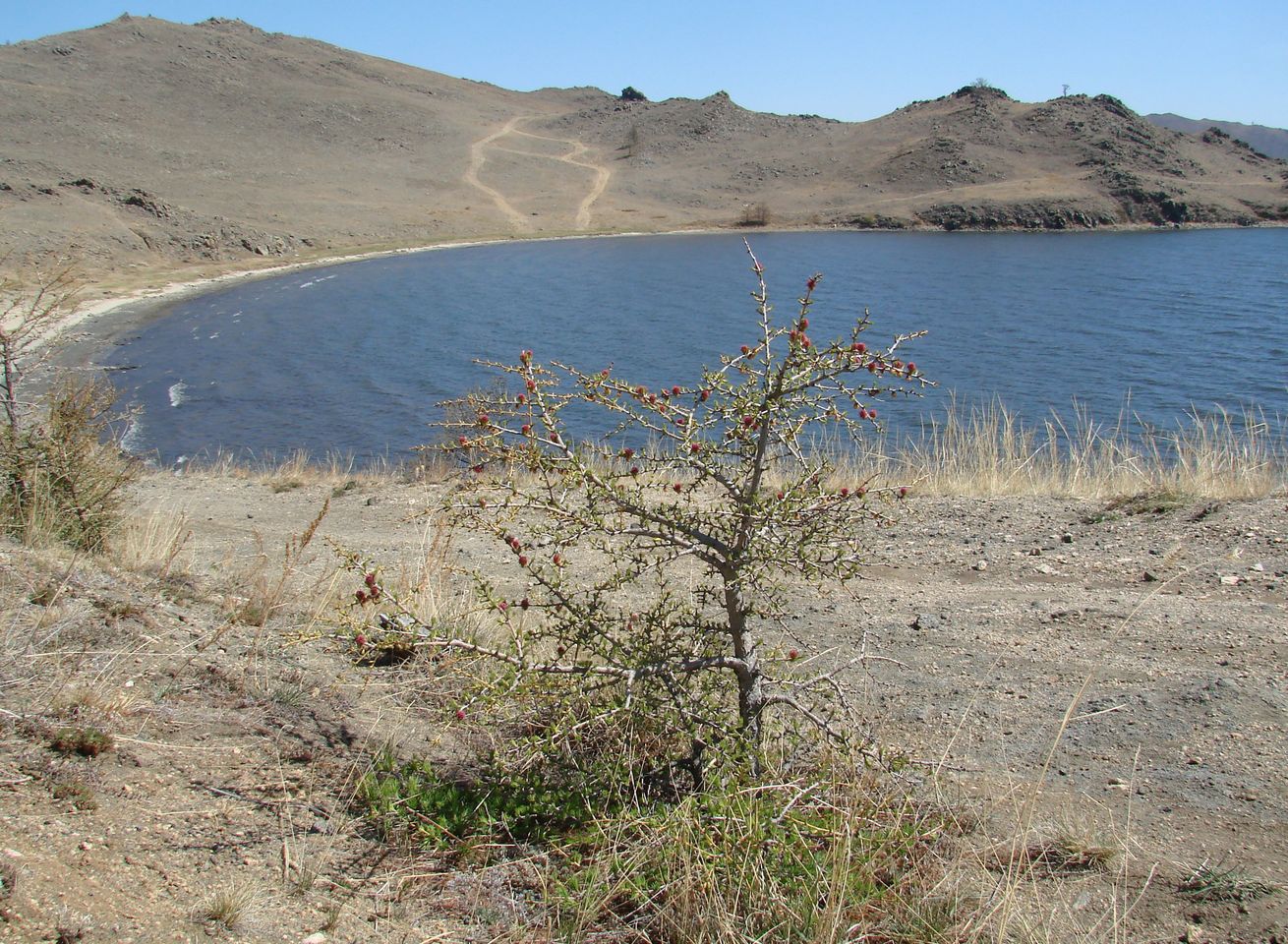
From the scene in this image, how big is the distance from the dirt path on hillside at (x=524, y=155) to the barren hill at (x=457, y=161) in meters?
0.37

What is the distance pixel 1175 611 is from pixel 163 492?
10476 mm

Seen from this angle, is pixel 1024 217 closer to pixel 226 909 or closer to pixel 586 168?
pixel 586 168

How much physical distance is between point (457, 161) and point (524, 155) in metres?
7.70

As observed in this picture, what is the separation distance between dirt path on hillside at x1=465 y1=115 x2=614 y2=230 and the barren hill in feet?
1.21

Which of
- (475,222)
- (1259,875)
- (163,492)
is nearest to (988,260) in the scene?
(475,222)

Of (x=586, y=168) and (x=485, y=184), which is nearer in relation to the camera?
(x=485, y=184)

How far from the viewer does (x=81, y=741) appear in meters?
3.34

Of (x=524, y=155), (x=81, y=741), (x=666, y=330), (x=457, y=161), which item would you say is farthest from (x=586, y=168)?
(x=81, y=741)

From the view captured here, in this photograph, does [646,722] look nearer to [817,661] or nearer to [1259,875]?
[817,661]

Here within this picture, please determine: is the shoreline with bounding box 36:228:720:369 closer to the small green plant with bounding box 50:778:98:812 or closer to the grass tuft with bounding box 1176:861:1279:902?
the small green plant with bounding box 50:778:98:812

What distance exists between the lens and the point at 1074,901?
318 centimetres

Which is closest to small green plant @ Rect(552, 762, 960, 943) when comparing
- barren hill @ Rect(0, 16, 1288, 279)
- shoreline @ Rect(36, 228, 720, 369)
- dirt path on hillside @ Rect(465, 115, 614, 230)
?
shoreline @ Rect(36, 228, 720, 369)

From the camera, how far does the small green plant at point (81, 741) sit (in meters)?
3.31

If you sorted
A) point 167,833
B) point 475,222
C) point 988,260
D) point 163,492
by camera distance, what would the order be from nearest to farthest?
point 167,833
point 163,492
point 988,260
point 475,222
